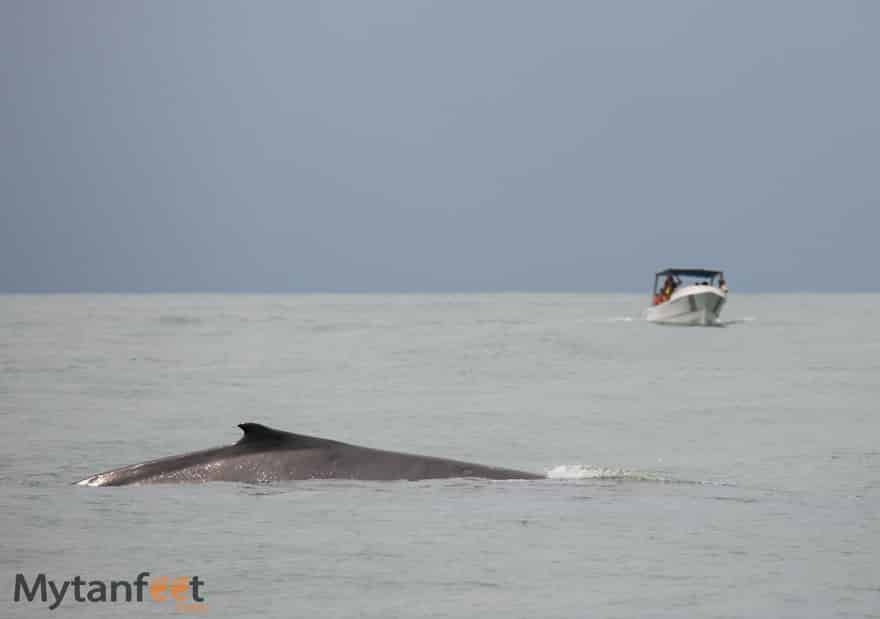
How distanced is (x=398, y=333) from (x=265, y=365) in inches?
1375

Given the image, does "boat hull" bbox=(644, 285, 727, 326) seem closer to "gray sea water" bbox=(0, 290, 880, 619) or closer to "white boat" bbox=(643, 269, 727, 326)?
"white boat" bbox=(643, 269, 727, 326)

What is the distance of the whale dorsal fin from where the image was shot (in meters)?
15.2

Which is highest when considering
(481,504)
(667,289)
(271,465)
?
(667,289)

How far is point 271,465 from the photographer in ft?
51.2

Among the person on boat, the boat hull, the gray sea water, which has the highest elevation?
the person on boat

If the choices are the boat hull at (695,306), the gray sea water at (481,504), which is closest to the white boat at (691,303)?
the boat hull at (695,306)

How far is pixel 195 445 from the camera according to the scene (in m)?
22.6

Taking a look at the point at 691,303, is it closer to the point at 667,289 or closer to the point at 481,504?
the point at 667,289

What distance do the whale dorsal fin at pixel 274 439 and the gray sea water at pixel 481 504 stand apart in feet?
1.49

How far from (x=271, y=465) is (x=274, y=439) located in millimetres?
274

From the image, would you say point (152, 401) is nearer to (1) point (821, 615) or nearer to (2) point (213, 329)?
(1) point (821, 615)

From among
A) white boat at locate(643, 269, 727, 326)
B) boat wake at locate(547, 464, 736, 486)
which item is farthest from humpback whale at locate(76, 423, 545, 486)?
white boat at locate(643, 269, 727, 326)

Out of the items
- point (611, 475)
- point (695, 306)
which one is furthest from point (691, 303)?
point (611, 475)

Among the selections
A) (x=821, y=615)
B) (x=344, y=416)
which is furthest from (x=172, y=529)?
(x=344, y=416)
